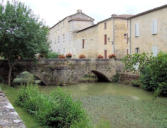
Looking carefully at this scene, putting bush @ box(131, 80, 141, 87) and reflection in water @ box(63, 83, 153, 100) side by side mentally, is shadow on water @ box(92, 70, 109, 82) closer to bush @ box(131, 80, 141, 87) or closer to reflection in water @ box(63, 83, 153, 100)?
bush @ box(131, 80, 141, 87)

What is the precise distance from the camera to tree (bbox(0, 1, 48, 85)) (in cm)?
1310

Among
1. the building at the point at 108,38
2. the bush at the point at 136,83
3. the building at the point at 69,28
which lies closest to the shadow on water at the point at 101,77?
the building at the point at 108,38

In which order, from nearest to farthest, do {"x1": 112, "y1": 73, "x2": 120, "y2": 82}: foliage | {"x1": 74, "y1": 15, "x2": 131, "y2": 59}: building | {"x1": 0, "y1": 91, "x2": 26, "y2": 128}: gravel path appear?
{"x1": 0, "y1": 91, "x2": 26, "y2": 128}: gravel path → {"x1": 112, "y1": 73, "x2": 120, "y2": 82}: foliage → {"x1": 74, "y1": 15, "x2": 131, "y2": 59}: building

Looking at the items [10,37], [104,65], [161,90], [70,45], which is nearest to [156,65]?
[161,90]

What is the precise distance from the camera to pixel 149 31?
18031 millimetres

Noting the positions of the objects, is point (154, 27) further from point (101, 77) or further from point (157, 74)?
point (101, 77)

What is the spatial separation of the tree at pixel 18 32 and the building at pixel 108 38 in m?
11.2

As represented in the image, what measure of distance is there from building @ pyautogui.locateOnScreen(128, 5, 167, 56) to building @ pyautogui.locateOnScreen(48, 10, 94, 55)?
41.2ft

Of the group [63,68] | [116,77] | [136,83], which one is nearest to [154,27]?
[136,83]

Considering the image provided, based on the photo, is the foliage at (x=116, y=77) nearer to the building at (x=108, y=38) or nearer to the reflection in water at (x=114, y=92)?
the building at (x=108, y=38)

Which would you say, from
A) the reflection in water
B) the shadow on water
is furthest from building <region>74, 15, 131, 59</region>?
the reflection in water

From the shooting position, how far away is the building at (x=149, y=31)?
16.6 m

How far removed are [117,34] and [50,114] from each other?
19215 mm

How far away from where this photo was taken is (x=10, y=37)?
13086 millimetres
